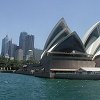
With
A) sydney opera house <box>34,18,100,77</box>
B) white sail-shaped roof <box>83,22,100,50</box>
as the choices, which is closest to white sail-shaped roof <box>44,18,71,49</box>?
sydney opera house <box>34,18,100,77</box>

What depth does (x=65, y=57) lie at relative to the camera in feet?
225

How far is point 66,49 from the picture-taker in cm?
7238

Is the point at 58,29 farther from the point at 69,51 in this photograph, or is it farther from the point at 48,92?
the point at 48,92

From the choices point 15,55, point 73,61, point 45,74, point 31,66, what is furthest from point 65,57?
point 15,55

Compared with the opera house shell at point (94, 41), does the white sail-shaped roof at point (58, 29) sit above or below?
above

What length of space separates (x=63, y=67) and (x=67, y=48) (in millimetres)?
5539

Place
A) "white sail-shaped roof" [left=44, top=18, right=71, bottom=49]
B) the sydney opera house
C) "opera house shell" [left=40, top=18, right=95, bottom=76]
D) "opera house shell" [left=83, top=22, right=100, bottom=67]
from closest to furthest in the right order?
the sydney opera house < "opera house shell" [left=40, top=18, right=95, bottom=76] < "opera house shell" [left=83, top=22, right=100, bottom=67] < "white sail-shaped roof" [left=44, top=18, right=71, bottom=49]

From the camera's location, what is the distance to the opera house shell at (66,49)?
68.7 m

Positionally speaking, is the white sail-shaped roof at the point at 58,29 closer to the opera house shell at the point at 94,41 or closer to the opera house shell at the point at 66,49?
the opera house shell at the point at 66,49

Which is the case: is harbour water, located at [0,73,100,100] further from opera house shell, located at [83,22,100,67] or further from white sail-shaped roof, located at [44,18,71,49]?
white sail-shaped roof, located at [44,18,71,49]

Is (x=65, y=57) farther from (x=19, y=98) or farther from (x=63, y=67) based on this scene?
(x=19, y=98)

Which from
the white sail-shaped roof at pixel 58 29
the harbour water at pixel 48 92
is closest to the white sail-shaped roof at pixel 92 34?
the white sail-shaped roof at pixel 58 29

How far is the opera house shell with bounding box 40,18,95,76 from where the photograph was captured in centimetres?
6869

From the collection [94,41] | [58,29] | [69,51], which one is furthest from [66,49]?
[94,41]
